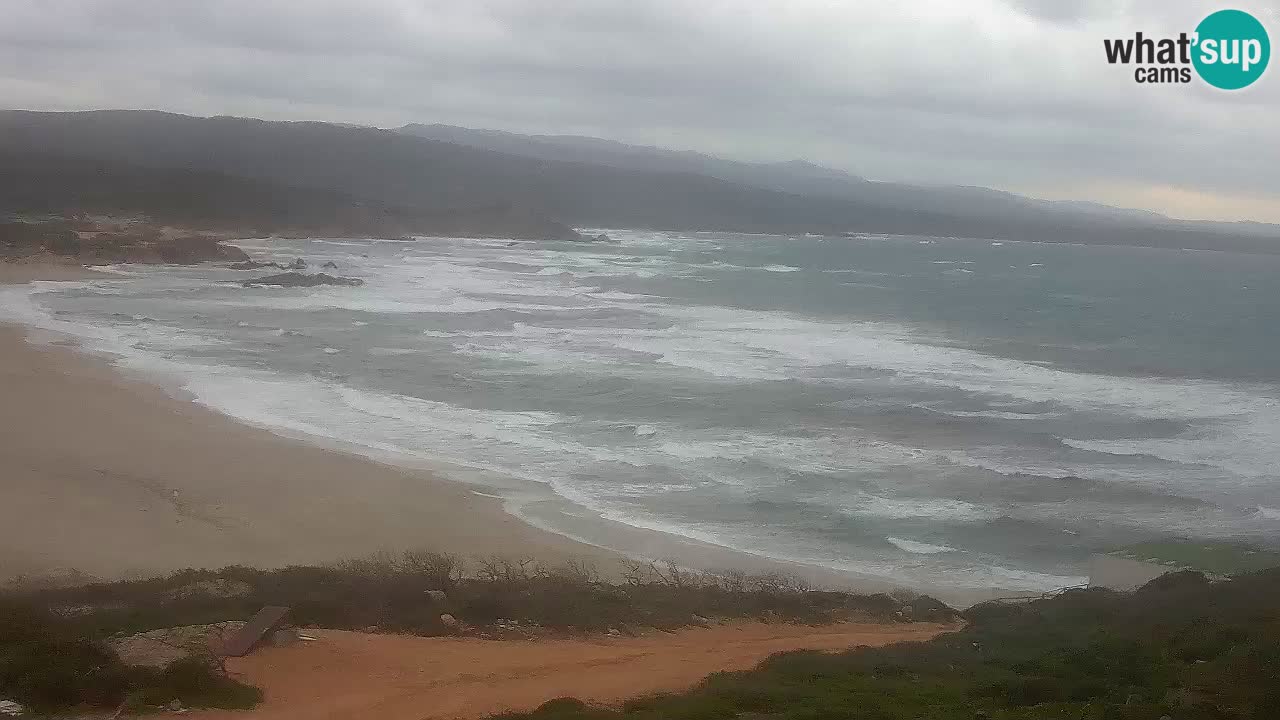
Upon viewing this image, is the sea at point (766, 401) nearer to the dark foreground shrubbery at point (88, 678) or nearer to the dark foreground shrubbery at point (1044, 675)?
the dark foreground shrubbery at point (1044, 675)

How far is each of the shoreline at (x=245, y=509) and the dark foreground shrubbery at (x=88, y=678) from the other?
14.0 feet

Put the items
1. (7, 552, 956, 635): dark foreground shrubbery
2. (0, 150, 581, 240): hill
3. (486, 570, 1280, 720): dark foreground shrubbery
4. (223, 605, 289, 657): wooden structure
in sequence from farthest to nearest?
(0, 150, 581, 240): hill
(7, 552, 956, 635): dark foreground shrubbery
(223, 605, 289, 657): wooden structure
(486, 570, 1280, 720): dark foreground shrubbery

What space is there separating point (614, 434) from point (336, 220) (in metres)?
64.9

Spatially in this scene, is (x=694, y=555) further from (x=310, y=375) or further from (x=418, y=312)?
(x=418, y=312)

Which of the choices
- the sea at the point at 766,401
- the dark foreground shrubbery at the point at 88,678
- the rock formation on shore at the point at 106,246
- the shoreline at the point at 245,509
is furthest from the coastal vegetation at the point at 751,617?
the rock formation on shore at the point at 106,246

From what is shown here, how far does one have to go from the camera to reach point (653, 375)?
96.9 feet

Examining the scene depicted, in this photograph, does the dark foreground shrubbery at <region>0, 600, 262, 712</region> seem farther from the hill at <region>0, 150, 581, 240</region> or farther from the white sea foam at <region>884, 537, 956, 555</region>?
the hill at <region>0, 150, 581, 240</region>

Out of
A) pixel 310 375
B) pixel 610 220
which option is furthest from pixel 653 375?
pixel 610 220

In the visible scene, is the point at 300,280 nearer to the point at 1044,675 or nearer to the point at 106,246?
the point at 106,246

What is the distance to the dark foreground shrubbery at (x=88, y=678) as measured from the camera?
8242 millimetres

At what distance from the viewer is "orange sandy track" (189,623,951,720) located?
9.09 metres

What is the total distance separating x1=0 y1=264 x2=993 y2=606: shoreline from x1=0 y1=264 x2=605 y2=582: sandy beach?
30mm

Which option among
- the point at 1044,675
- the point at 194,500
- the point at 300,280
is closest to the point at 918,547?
the point at 1044,675

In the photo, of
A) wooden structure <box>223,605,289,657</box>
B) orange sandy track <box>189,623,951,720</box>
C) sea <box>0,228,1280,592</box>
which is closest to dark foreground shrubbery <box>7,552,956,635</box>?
wooden structure <box>223,605,289,657</box>
